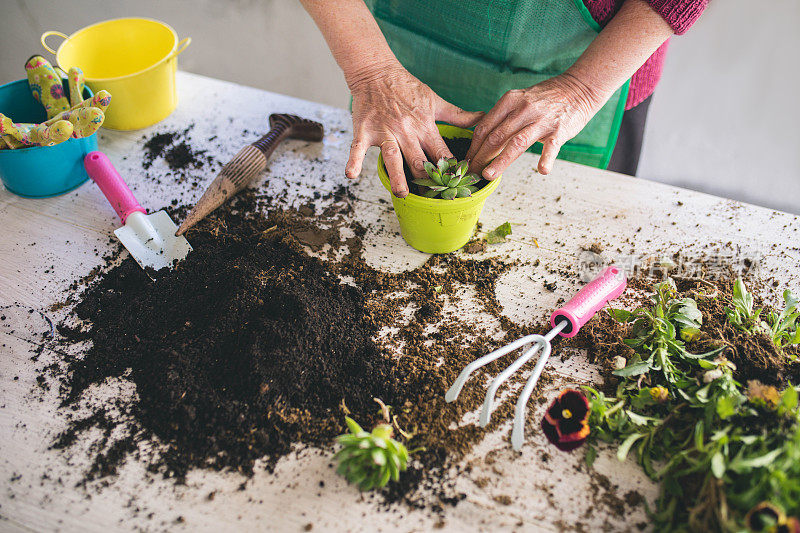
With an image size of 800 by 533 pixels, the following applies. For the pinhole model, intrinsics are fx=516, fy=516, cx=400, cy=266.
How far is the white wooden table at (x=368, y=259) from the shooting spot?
2.86ft

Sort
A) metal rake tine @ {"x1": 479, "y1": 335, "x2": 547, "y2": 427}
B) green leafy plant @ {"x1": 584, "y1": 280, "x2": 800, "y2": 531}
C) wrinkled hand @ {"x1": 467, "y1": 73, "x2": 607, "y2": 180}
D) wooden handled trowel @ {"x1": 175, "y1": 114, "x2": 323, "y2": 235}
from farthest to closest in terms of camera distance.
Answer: wooden handled trowel @ {"x1": 175, "y1": 114, "x2": 323, "y2": 235} < wrinkled hand @ {"x1": 467, "y1": 73, "x2": 607, "y2": 180} < metal rake tine @ {"x1": 479, "y1": 335, "x2": 547, "y2": 427} < green leafy plant @ {"x1": 584, "y1": 280, "x2": 800, "y2": 531}

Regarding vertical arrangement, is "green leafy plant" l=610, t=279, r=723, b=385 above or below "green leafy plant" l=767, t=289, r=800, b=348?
below

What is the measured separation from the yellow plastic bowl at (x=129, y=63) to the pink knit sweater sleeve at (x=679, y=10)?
4.09 feet

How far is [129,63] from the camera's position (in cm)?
167

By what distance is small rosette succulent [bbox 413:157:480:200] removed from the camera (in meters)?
1.12

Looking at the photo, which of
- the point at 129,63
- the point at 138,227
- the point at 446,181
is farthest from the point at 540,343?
the point at 129,63

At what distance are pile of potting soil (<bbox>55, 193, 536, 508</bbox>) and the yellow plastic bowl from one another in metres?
0.55

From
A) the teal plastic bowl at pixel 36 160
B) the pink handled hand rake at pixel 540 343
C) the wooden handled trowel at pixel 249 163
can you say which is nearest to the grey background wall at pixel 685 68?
the wooden handled trowel at pixel 249 163

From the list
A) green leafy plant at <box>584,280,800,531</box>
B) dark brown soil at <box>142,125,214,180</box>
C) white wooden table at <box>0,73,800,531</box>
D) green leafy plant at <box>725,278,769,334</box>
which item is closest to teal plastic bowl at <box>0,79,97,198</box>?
white wooden table at <box>0,73,800,531</box>

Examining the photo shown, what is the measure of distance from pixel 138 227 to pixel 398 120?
684 millimetres

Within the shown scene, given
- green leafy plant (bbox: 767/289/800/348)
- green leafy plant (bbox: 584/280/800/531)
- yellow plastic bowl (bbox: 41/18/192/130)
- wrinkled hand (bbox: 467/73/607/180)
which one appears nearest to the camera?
green leafy plant (bbox: 584/280/800/531)

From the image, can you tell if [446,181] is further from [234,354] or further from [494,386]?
[234,354]

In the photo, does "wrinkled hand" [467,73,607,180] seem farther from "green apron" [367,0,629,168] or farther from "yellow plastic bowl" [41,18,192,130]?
"yellow plastic bowl" [41,18,192,130]

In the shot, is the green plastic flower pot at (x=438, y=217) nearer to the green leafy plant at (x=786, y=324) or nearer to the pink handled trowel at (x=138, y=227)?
the pink handled trowel at (x=138, y=227)
